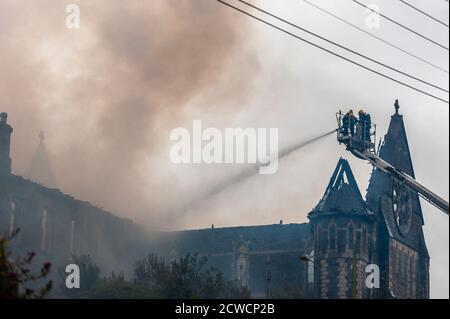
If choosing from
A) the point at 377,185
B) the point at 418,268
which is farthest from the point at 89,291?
the point at 418,268

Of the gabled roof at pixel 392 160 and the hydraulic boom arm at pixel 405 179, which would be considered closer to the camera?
the hydraulic boom arm at pixel 405 179

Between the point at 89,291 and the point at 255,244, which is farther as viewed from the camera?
the point at 255,244

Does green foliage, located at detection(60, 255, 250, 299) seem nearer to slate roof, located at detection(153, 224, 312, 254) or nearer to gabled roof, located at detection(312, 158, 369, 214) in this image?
gabled roof, located at detection(312, 158, 369, 214)

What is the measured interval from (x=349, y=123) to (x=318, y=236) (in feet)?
39.9

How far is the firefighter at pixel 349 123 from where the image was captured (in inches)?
3413

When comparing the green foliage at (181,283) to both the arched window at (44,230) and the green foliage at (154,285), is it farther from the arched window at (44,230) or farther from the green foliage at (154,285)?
the arched window at (44,230)

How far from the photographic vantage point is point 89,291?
8031cm

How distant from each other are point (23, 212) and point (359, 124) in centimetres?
2815

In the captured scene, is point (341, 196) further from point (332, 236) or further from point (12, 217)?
point (12, 217)

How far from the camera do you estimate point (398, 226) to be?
331 feet

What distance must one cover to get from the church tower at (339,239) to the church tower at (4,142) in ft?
89.1
